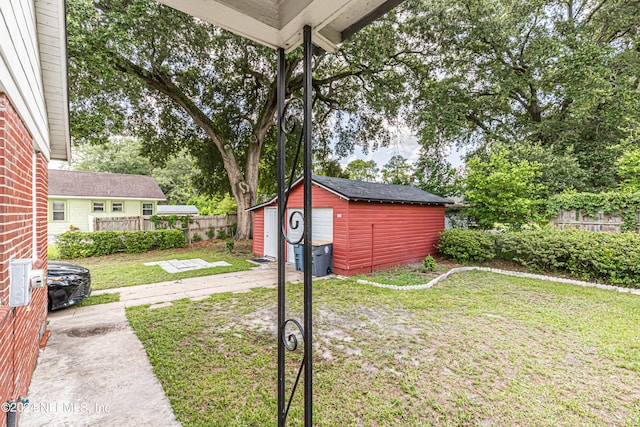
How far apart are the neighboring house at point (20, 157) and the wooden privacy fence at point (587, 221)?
471 inches

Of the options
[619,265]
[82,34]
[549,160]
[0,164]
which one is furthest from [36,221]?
[549,160]

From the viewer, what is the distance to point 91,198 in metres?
16.5

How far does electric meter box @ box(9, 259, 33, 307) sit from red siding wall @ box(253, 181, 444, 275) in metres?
6.26

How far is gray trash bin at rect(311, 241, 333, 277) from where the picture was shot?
297 inches

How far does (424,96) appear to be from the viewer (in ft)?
→ 43.1

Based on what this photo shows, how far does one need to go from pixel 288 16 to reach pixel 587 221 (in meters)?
11.3

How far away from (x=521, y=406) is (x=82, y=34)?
35.0ft

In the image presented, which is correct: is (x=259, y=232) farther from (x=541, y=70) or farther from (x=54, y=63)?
(x=541, y=70)

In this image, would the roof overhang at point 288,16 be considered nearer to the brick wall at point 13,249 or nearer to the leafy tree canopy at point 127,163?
the brick wall at point 13,249

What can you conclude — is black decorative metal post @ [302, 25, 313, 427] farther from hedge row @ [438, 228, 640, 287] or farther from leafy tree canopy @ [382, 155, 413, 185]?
leafy tree canopy @ [382, 155, 413, 185]

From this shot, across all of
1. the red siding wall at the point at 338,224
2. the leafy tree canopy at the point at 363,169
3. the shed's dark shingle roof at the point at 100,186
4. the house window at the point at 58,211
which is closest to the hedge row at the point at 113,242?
the red siding wall at the point at 338,224

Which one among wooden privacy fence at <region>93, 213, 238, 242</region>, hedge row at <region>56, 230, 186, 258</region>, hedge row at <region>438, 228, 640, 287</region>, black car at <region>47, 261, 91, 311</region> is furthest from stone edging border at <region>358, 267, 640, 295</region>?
wooden privacy fence at <region>93, 213, 238, 242</region>

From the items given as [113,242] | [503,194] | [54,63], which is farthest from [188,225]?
[503,194]

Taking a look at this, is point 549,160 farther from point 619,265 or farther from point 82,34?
Answer: point 82,34
